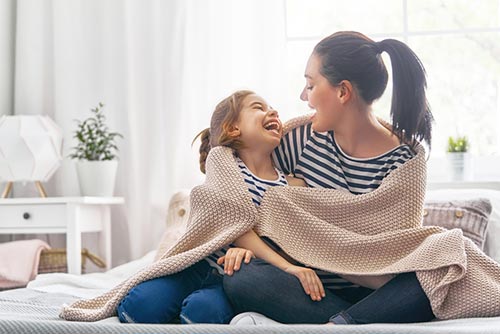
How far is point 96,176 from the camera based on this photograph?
3283mm

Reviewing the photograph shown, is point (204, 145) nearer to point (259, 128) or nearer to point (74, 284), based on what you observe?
point (259, 128)

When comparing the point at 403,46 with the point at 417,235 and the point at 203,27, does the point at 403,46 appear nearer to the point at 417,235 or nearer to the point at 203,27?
the point at 417,235

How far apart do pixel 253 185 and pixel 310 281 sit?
0.29m

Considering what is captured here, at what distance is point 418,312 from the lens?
160cm

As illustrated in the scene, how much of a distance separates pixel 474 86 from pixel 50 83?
1710 mm

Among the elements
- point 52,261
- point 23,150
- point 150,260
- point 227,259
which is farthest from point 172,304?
point 23,150

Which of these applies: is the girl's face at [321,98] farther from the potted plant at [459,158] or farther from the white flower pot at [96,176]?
the white flower pot at [96,176]

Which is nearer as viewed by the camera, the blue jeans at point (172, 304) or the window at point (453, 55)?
the blue jeans at point (172, 304)

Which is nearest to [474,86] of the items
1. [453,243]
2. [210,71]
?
[210,71]

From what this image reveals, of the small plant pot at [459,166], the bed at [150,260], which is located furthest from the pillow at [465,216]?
the small plant pot at [459,166]

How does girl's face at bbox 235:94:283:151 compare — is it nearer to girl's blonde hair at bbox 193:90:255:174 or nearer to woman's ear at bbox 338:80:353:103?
girl's blonde hair at bbox 193:90:255:174

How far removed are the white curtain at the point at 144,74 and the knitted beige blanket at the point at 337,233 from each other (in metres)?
1.49

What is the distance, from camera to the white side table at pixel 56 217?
3.11 metres

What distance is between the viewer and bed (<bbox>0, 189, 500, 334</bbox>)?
4.01 ft
